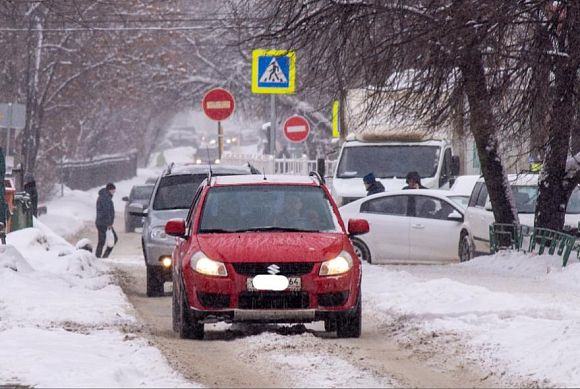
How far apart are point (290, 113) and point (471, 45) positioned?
4036 centimetres

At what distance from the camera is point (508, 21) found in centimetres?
1806

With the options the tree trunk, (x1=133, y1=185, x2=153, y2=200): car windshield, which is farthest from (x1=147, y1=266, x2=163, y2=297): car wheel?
(x1=133, y1=185, x2=153, y2=200): car windshield

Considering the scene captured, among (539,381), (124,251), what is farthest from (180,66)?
(539,381)

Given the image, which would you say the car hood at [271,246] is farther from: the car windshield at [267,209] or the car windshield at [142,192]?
the car windshield at [142,192]

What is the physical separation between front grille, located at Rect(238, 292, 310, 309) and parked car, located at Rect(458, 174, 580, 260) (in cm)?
1181

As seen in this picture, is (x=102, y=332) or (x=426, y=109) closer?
(x=102, y=332)

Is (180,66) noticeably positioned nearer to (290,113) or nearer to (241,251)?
(290,113)

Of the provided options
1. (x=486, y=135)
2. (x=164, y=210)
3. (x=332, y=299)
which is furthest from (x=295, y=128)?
(x=332, y=299)

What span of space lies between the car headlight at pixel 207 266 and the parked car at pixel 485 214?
11.9 meters

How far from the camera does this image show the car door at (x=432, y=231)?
25.0m

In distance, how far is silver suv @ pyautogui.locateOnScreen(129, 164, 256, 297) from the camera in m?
19.4

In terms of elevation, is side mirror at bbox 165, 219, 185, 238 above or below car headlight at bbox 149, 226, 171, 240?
above

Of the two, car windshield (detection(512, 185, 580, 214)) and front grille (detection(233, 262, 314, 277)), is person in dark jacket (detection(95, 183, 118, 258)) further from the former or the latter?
front grille (detection(233, 262, 314, 277))

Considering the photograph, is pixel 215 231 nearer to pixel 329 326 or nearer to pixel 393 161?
pixel 329 326
